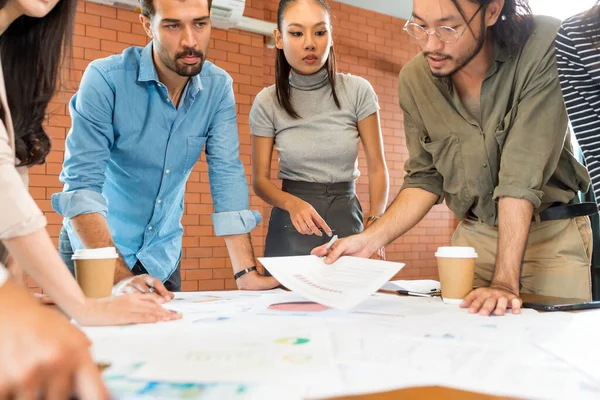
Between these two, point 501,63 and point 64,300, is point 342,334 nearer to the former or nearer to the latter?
point 64,300

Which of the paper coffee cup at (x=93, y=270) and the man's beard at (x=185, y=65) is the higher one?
the man's beard at (x=185, y=65)

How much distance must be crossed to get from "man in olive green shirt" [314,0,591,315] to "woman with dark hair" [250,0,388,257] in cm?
46

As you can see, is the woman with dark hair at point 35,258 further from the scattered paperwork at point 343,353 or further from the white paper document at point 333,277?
the white paper document at point 333,277

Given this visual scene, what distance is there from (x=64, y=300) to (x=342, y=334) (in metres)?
0.46

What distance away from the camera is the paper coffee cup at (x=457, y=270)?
47.0 inches

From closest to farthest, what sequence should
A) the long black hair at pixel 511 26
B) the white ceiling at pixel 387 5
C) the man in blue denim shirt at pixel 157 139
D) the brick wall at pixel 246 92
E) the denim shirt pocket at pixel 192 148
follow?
the long black hair at pixel 511 26, the man in blue denim shirt at pixel 157 139, the denim shirt pocket at pixel 192 148, the brick wall at pixel 246 92, the white ceiling at pixel 387 5

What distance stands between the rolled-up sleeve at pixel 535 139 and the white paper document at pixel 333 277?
416mm

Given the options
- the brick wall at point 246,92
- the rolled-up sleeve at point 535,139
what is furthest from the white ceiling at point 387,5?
the rolled-up sleeve at point 535,139

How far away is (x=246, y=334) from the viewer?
814 mm

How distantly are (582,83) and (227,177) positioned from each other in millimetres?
1133

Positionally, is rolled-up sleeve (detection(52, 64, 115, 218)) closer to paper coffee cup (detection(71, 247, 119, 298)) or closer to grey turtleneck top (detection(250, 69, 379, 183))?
paper coffee cup (detection(71, 247, 119, 298))

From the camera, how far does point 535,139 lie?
4.54 ft

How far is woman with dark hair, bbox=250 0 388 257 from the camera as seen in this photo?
82.4 inches

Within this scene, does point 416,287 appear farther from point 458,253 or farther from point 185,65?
point 185,65
